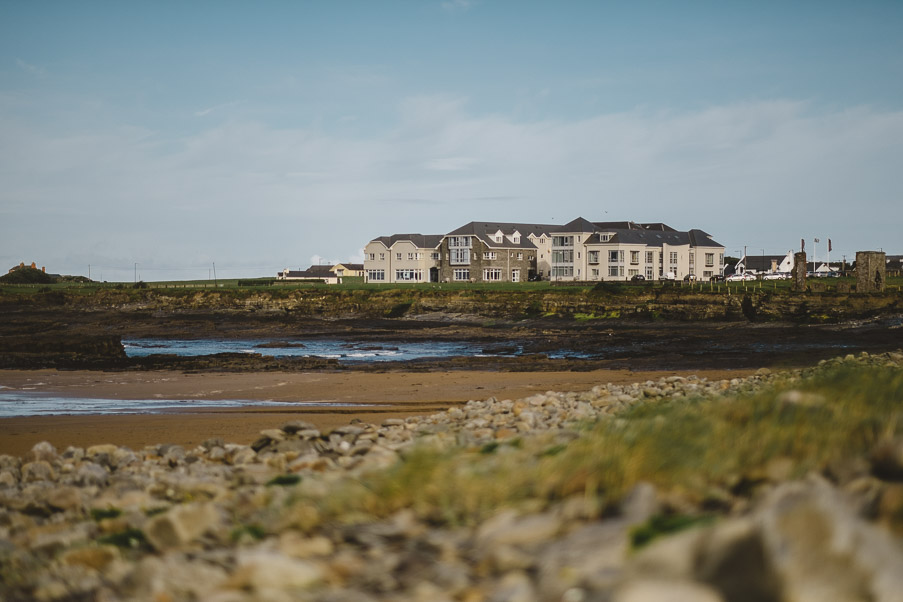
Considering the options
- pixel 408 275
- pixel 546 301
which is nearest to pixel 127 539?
pixel 546 301

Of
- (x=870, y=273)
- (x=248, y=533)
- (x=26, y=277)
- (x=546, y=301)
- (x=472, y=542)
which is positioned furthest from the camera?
(x=26, y=277)

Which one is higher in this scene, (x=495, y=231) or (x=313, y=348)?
(x=495, y=231)

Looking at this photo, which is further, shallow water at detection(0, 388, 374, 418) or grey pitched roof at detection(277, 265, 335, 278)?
grey pitched roof at detection(277, 265, 335, 278)

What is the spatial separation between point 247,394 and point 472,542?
58.3 ft

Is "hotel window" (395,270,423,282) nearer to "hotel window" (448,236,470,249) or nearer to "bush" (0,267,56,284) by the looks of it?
"hotel window" (448,236,470,249)

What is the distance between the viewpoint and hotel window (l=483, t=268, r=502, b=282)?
3996 inches

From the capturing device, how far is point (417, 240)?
108m

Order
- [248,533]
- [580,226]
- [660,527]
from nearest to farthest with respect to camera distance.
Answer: [660,527]
[248,533]
[580,226]

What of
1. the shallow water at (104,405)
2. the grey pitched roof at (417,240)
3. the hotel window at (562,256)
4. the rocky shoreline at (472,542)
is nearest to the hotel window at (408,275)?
the grey pitched roof at (417,240)

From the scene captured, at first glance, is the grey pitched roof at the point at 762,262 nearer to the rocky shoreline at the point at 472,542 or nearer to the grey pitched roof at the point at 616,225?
the grey pitched roof at the point at 616,225

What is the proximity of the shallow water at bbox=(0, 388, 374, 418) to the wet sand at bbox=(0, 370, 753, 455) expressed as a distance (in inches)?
22.1

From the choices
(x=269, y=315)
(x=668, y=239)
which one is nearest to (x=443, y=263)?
(x=668, y=239)

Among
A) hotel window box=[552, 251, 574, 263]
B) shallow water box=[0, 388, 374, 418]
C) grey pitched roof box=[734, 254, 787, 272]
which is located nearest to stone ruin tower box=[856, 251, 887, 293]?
hotel window box=[552, 251, 574, 263]

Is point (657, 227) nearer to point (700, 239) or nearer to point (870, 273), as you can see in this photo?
point (700, 239)
